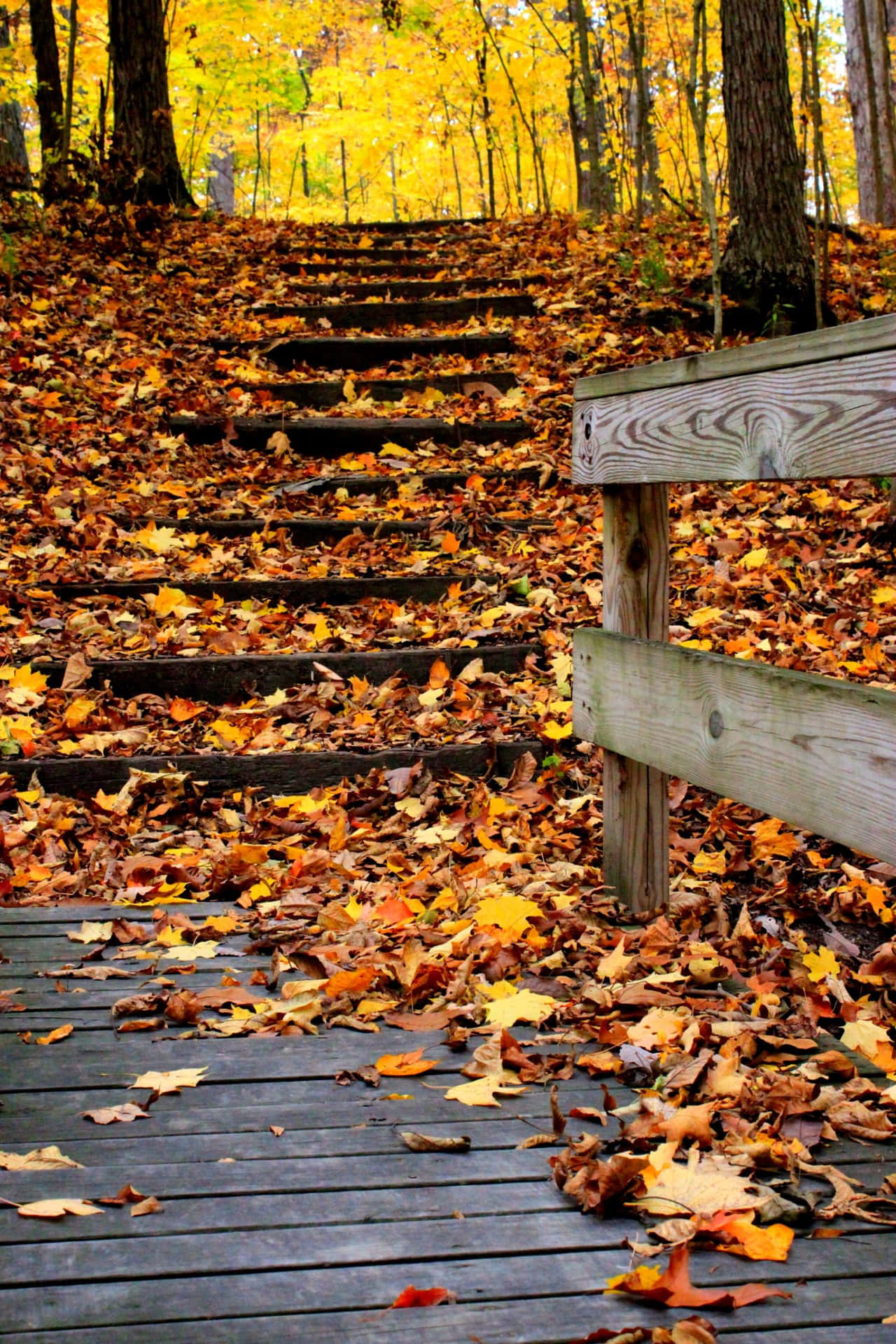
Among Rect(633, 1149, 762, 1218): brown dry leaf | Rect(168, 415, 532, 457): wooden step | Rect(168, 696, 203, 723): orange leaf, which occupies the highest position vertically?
Rect(168, 415, 532, 457): wooden step

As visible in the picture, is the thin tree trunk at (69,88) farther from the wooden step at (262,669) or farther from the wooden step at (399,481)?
the wooden step at (262,669)

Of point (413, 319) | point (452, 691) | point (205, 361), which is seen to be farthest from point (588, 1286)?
point (413, 319)

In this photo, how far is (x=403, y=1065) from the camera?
6.32 feet

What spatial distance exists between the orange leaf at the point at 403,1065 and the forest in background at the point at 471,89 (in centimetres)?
717

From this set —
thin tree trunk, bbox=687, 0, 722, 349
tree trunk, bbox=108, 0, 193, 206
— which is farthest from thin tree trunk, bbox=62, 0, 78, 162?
thin tree trunk, bbox=687, 0, 722, 349

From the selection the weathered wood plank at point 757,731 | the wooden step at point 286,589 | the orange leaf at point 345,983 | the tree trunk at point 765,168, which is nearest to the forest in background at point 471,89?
the tree trunk at point 765,168

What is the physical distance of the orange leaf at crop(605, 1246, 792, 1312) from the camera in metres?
1.28

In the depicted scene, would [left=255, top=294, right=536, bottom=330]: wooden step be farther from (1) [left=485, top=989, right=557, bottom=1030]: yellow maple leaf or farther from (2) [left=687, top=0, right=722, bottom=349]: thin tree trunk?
(1) [left=485, top=989, right=557, bottom=1030]: yellow maple leaf

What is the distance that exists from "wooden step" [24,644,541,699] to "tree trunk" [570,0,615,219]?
26.0 ft

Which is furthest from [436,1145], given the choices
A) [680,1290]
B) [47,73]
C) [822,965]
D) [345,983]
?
[47,73]

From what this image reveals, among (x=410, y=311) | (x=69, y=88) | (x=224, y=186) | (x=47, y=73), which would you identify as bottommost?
(x=410, y=311)

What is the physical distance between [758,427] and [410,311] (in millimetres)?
5976

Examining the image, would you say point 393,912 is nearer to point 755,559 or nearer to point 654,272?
point 755,559

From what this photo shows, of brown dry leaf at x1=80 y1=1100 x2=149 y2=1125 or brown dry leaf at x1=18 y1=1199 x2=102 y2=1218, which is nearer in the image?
brown dry leaf at x1=18 y1=1199 x2=102 y2=1218
